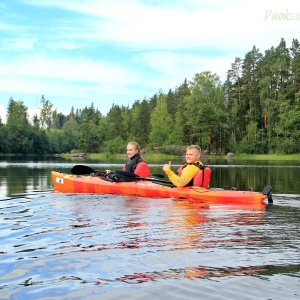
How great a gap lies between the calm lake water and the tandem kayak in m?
1.23

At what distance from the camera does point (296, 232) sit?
6.73 meters

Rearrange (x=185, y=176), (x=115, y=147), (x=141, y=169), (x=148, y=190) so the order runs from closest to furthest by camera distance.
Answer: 1. (x=185, y=176)
2. (x=148, y=190)
3. (x=141, y=169)
4. (x=115, y=147)

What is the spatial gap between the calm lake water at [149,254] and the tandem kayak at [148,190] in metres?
1.23

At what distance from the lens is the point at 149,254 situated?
534 centimetres

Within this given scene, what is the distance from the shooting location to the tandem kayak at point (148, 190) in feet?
34.5

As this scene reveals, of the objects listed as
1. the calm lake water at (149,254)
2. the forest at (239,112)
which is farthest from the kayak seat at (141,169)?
the forest at (239,112)

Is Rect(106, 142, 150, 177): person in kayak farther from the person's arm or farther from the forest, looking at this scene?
the forest

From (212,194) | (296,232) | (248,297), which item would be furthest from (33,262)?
(212,194)

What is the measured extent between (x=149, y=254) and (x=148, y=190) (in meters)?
6.70

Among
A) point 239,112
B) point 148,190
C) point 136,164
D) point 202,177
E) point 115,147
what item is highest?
point 239,112

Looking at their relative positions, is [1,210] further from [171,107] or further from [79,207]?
[171,107]

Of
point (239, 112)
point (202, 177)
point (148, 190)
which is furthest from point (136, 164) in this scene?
point (239, 112)

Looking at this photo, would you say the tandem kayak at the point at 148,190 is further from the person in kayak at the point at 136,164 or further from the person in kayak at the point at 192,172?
the person in kayak at the point at 136,164

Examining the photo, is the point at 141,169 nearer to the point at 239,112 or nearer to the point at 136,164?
the point at 136,164
